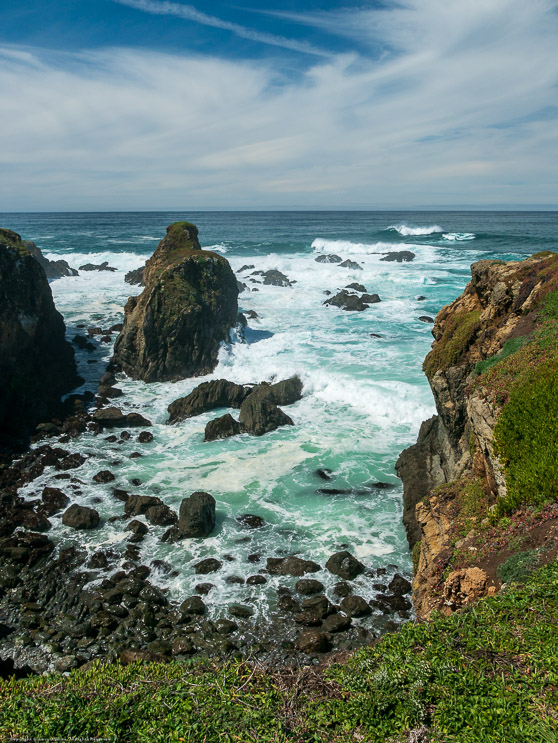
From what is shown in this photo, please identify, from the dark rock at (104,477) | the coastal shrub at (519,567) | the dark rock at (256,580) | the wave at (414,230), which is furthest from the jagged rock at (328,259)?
the coastal shrub at (519,567)

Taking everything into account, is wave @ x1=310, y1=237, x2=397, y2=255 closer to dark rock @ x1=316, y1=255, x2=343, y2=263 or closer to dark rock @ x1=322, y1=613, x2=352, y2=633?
dark rock @ x1=316, y1=255, x2=343, y2=263

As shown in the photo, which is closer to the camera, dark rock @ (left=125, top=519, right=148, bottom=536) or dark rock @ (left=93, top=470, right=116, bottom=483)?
dark rock @ (left=125, top=519, right=148, bottom=536)

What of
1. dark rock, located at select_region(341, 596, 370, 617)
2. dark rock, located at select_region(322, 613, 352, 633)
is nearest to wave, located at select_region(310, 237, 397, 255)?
dark rock, located at select_region(341, 596, 370, 617)

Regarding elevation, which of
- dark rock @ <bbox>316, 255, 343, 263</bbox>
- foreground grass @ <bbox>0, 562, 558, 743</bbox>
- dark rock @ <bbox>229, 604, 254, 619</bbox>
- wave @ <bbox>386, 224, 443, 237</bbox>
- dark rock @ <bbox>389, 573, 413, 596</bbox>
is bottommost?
dark rock @ <bbox>229, 604, 254, 619</bbox>

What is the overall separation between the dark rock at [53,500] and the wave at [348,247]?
7877 cm

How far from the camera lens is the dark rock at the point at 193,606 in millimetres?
13914

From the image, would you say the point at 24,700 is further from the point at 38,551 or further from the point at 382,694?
the point at 38,551

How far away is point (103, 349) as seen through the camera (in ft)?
123

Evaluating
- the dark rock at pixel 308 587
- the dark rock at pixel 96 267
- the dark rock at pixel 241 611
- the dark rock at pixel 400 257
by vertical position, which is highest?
the dark rock at pixel 400 257

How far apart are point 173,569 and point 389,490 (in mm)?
9146

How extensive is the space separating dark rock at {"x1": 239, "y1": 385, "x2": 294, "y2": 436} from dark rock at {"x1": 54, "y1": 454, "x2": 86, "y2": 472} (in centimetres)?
826

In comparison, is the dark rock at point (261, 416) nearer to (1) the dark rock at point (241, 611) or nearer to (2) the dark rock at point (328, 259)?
(1) the dark rock at point (241, 611)

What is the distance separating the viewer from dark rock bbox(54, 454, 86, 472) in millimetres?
21648

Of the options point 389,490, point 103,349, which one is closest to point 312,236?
point 103,349
